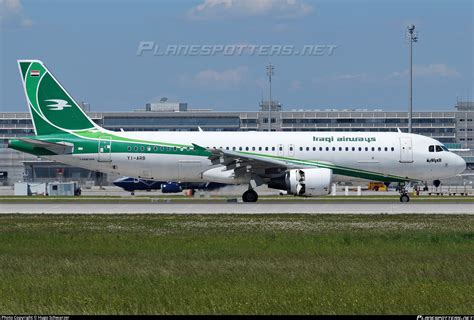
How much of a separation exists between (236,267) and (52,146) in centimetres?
3206

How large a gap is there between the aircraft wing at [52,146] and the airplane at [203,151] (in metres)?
0.05

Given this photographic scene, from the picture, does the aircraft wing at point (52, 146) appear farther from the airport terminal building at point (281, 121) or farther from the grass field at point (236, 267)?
the airport terminal building at point (281, 121)

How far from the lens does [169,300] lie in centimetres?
1678

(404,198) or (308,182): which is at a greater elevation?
(308,182)

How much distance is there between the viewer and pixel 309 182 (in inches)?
1954

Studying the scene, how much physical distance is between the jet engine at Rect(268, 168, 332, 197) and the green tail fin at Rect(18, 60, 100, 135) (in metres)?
11.7

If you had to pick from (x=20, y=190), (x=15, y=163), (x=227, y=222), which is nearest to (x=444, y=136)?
(x=15, y=163)

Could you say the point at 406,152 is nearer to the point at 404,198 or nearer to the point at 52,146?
the point at 404,198

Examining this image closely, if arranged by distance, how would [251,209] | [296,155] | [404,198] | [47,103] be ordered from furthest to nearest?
[404,198] < [296,155] < [47,103] < [251,209]

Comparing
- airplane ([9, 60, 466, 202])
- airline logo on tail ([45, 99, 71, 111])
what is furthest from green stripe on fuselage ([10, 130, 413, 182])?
airline logo on tail ([45, 99, 71, 111])

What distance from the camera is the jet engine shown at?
4962 centimetres

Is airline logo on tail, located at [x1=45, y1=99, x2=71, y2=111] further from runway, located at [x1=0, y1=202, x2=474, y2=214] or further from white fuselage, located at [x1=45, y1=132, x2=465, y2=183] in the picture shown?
runway, located at [x1=0, y1=202, x2=474, y2=214]

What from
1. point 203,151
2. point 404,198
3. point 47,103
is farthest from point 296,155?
point 47,103

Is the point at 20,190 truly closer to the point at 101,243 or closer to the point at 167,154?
the point at 167,154
